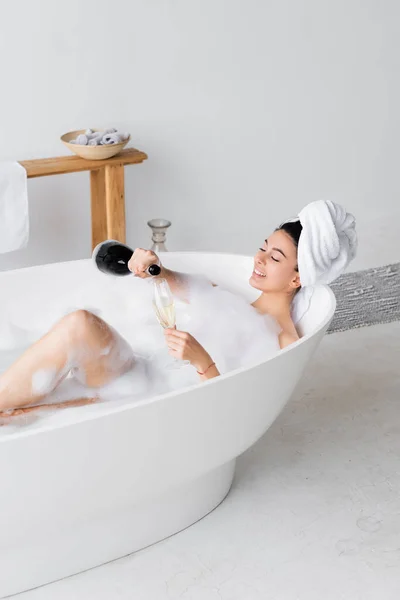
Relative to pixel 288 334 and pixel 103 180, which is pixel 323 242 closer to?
pixel 288 334

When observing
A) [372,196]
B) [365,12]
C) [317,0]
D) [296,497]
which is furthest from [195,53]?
[296,497]

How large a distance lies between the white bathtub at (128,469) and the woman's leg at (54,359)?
367mm

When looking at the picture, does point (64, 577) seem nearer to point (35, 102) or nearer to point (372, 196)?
point (35, 102)

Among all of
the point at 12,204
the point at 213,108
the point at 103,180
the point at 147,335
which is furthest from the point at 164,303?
the point at 213,108

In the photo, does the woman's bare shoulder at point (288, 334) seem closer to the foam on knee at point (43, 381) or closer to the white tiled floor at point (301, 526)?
the white tiled floor at point (301, 526)

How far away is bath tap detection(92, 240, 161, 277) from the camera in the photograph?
2539 mm

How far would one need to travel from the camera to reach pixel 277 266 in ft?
8.30

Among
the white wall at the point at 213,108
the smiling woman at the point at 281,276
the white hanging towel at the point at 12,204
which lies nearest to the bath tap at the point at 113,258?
the smiling woman at the point at 281,276

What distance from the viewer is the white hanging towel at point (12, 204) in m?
3.20

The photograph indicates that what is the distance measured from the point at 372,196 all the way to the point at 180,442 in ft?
9.27

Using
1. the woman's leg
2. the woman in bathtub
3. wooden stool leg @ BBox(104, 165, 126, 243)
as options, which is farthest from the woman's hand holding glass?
wooden stool leg @ BBox(104, 165, 126, 243)

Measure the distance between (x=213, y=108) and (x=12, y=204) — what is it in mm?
1130

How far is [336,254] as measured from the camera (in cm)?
247

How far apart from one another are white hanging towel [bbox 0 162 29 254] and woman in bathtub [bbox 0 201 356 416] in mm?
828
